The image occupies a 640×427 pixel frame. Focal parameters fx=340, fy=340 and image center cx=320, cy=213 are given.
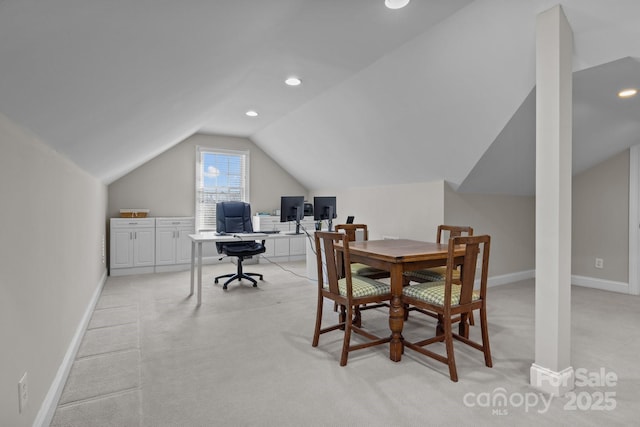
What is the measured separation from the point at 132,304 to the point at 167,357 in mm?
1708

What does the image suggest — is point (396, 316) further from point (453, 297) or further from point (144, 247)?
point (144, 247)

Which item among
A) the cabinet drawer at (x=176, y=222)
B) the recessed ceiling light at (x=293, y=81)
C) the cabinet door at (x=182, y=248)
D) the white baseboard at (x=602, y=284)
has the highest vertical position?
the recessed ceiling light at (x=293, y=81)

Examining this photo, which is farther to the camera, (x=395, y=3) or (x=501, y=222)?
(x=501, y=222)

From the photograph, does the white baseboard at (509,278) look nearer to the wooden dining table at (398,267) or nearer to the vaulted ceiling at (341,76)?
the vaulted ceiling at (341,76)

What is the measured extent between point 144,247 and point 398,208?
422cm

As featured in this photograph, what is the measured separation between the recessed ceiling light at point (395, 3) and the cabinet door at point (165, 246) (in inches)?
196

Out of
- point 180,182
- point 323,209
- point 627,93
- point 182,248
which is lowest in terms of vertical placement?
point 182,248

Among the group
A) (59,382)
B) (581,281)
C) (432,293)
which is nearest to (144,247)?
(59,382)

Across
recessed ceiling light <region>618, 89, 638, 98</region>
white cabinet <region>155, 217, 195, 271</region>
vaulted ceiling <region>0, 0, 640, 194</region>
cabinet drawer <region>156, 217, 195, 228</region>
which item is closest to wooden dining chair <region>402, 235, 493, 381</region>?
vaulted ceiling <region>0, 0, 640, 194</region>

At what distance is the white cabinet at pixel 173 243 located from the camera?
5820 millimetres

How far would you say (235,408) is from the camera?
194 cm

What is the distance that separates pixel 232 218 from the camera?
500 cm

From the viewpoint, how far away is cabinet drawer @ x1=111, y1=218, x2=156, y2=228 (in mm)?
5477

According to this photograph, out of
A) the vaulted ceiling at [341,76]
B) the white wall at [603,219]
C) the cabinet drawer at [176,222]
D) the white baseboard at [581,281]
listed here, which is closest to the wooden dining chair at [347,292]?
the vaulted ceiling at [341,76]
